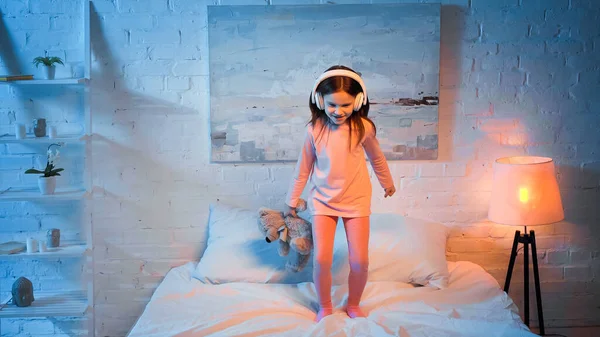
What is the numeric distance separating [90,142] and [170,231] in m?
0.61

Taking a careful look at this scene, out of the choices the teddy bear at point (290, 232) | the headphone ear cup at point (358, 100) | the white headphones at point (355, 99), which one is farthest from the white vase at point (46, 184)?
the headphone ear cup at point (358, 100)

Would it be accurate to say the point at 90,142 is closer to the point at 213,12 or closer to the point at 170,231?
the point at 170,231

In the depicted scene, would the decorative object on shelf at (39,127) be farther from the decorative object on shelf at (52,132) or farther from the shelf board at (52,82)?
the shelf board at (52,82)

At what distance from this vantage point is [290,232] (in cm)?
264

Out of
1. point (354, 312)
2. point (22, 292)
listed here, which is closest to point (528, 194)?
point (354, 312)

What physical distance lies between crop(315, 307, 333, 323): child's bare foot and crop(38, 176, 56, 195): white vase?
1.42 m

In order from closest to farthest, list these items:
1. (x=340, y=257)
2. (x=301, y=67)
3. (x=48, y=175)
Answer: (x=340, y=257), (x=48, y=175), (x=301, y=67)

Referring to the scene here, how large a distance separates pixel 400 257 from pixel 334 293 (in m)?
0.37

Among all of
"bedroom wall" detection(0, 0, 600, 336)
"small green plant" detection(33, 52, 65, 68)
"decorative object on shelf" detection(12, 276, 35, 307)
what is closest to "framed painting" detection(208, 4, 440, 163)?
"bedroom wall" detection(0, 0, 600, 336)

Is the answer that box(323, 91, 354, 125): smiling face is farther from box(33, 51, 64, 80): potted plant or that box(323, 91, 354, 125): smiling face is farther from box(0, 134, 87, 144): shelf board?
box(33, 51, 64, 80): potted plant

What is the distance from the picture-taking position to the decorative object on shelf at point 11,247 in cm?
290

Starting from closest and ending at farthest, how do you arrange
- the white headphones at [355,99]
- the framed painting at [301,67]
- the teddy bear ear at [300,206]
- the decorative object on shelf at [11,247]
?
1. the white headphones at [355,99]
2. the teddy bear ear at [300,206]
3. the decorative object on shelf at [11,247]
4. the framed painting at [301,67]

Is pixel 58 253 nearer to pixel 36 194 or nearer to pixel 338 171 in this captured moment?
pixel 36 194

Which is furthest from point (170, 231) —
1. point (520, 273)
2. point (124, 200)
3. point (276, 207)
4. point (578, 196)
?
point (578, 196)
